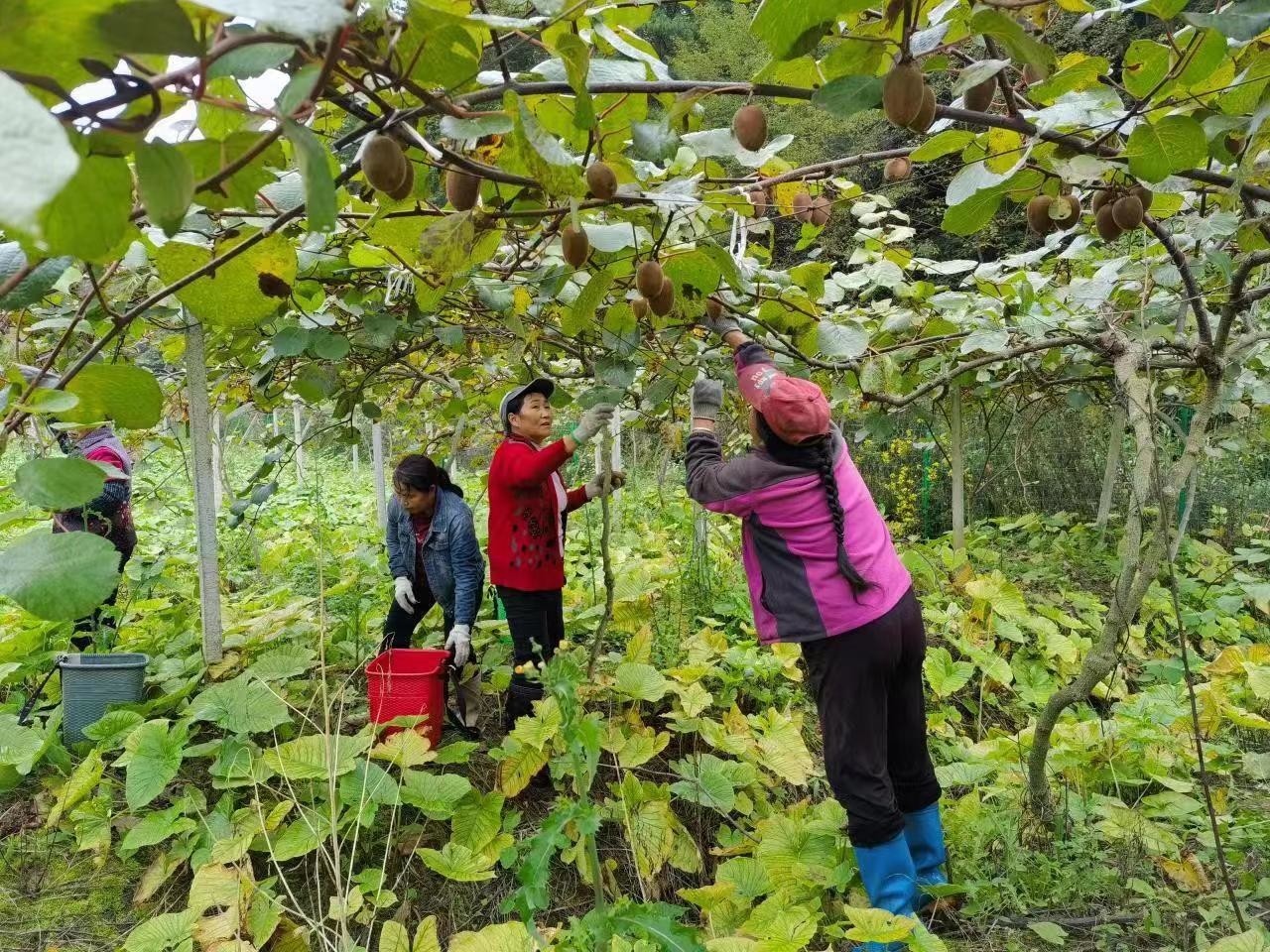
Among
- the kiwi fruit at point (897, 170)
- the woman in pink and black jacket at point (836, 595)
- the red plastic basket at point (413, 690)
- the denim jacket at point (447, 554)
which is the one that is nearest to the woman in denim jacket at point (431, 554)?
the denim jacket at point (447, 554)

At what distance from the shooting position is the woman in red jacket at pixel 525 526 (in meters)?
2.74

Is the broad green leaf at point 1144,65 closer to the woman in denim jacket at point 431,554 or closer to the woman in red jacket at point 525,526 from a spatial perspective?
the woman in red jacket at point 525,526

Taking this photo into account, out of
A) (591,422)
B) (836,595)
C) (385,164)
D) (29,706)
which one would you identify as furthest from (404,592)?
(385,164)

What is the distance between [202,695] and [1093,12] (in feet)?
8.99

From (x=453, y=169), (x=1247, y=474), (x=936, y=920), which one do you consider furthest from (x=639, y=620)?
(x=1247, y=474)

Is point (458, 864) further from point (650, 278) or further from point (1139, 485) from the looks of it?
point (1139, 485)

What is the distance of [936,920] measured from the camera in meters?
2.06

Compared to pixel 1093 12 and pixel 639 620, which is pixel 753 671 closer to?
pixel 639 620

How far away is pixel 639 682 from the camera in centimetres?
246

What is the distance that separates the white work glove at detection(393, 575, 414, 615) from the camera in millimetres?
3053

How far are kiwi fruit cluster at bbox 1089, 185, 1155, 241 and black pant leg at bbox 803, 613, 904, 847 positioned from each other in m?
0.98

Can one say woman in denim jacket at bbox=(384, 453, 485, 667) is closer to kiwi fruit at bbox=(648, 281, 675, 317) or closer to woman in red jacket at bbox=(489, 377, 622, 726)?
woman in red jacket at bbox=(489, 377, 622, 726)

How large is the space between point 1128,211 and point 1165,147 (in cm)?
29

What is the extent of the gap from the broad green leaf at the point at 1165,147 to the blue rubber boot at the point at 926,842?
169 centimetres
